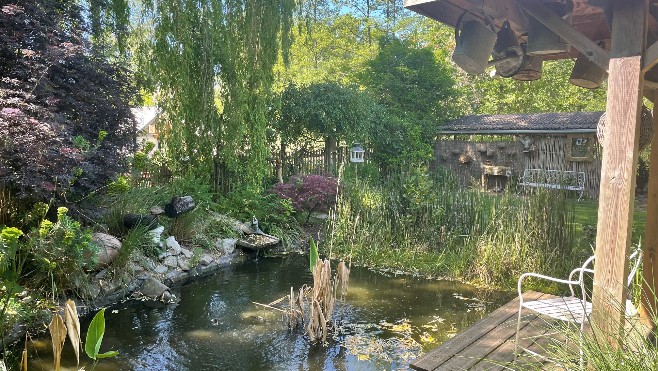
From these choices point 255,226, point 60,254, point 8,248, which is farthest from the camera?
point 255,226

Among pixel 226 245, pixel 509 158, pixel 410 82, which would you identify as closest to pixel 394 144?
pixel 410 82

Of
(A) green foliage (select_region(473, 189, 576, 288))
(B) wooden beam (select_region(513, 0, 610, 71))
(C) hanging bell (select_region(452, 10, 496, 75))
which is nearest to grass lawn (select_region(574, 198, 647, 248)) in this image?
(A) green foliage (select_region(473, 189, 576, 288))

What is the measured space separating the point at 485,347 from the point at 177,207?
4.25 meters

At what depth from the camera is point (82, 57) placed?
4.84 m

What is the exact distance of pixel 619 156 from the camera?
195 centimetres

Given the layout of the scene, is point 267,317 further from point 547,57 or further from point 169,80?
point 169,80

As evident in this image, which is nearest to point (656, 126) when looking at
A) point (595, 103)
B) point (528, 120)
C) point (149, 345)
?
point (149, 345)

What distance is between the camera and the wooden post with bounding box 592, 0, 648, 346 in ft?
6.31

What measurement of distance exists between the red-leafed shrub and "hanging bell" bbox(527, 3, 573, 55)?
210 inches

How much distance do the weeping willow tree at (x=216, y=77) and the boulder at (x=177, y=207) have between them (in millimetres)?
1659

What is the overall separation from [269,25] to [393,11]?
13198mm

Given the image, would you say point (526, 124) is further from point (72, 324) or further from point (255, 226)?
point (72, 324)

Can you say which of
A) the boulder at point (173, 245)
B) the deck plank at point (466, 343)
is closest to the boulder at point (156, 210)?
the boulder at point (173, 245)

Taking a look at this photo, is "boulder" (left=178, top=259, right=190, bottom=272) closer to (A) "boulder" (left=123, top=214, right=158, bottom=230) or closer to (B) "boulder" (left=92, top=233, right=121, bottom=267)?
(A) "boulder" (left=123, top=214, right=158, bottom=230)
